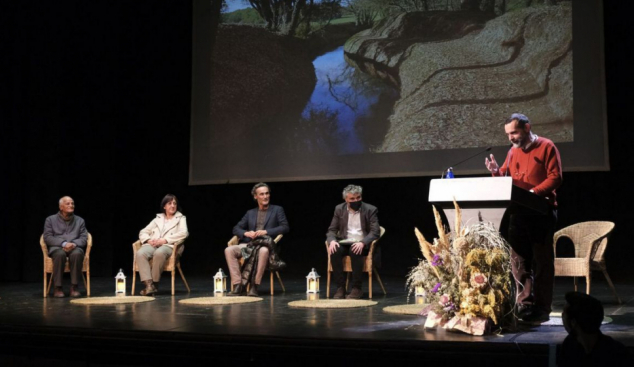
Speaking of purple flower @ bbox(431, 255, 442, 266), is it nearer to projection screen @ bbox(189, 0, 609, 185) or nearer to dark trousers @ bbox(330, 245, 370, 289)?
dark trousers @ bbox(330, 245, 370, 289)

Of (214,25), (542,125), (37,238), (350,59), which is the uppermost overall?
(214,25)

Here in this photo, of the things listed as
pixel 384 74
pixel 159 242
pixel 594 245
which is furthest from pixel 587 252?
pixel 159 242

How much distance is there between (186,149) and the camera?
9.34 meters

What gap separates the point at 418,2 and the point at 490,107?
1.33m

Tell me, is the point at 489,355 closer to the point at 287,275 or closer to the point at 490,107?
the point at 490,107

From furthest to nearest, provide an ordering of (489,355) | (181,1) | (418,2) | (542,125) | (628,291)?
(181,1) < (418,2) < (542,125) < (628,291) < (489,355)

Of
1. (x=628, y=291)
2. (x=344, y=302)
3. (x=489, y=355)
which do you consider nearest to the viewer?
(x=489, y=355)

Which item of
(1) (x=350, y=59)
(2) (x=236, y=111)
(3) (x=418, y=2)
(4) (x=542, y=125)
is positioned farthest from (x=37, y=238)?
(4) (x=542, y=125)

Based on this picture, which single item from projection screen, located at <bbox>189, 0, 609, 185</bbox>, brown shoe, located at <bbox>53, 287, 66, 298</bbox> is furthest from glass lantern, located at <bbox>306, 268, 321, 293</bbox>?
brown shoe, located at <bbox>53, 287, 66, 298</bbox>

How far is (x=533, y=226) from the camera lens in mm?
4426

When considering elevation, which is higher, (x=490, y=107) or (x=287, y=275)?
(x=490, y=107)

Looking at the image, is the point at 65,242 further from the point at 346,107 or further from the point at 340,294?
the point at 346,107

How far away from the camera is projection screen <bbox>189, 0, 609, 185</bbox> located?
7.05 meters

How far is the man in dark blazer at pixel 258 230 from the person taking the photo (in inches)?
267
